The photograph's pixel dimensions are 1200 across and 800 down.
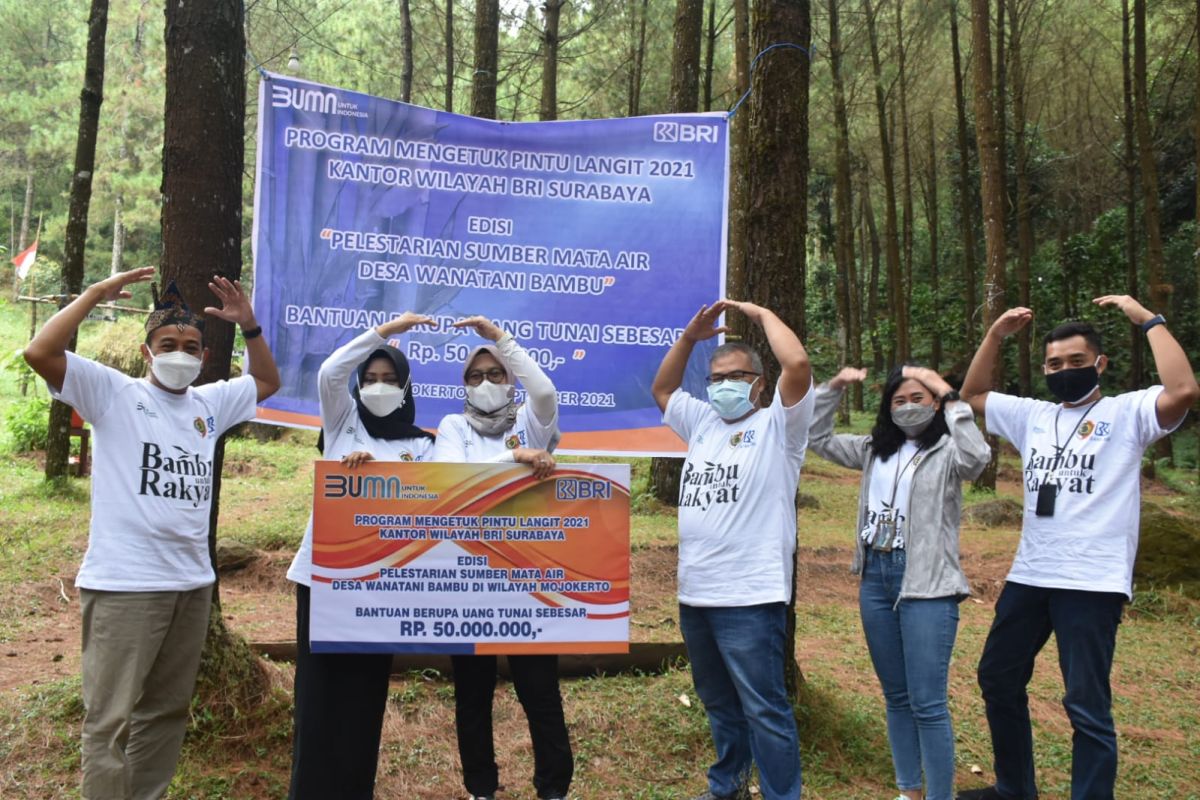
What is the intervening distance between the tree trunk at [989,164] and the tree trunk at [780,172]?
7857mm

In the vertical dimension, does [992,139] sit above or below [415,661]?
above

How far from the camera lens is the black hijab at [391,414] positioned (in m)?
3.73

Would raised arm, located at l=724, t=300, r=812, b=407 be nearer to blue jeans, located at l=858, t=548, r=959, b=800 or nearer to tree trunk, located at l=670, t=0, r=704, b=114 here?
blue jeans, located at l=858, t=548, r=959, b=800

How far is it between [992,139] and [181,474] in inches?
465

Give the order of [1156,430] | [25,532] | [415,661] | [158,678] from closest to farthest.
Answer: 1. [158,678]
2. [1156,430]
3. [415,661]
4. [25,532]

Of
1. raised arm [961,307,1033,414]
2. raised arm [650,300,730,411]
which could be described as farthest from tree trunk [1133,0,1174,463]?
raised arm [650,300,730,411]

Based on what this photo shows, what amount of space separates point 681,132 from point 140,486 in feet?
11.0

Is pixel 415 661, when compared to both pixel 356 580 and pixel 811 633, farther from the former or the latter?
pixel 811 633

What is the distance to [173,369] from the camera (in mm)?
3535

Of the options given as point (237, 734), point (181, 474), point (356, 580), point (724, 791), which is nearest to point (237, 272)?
point (181, 474)

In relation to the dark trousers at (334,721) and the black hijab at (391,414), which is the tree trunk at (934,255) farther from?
the dark trousers at (334,721)

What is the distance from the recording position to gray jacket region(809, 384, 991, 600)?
3.84 m

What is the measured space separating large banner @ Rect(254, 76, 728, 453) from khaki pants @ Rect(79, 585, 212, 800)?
5.01 ft

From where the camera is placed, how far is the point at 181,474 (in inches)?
138
